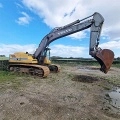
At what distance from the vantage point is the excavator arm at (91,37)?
14953mm

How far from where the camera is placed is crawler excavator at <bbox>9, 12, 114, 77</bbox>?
15078 mm

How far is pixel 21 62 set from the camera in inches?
765

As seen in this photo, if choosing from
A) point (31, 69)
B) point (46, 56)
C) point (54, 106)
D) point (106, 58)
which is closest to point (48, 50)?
point (46, 56)

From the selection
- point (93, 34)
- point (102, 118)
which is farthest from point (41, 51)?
point (102, 118)

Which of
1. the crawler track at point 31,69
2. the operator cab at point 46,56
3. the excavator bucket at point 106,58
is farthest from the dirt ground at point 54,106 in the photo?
the operator cab at point 46,56

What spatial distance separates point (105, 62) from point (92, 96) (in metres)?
3.93

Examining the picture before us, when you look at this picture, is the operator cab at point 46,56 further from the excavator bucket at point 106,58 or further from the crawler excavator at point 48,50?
the excavator bucket at point 106,58

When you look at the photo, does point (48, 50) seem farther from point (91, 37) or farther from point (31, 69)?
point (91, 37)

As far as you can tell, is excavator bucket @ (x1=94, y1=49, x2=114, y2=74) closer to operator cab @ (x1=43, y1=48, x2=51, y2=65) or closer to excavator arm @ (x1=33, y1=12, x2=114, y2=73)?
excavator arm @ (x1=33, y1=12, x2=114, y2=73)

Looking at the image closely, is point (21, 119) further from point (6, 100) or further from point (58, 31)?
point (58, 31)

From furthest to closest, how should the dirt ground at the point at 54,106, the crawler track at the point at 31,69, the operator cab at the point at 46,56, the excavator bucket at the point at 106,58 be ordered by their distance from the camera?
1. the operator cab at the point at 46,56
2. the crawler track at the point at 31,69
3. the excavator bucket at the point at 106,58
4. the dirt ground at the point at 54,106

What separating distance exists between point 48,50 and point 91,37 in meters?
5.84

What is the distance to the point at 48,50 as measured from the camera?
21.1m

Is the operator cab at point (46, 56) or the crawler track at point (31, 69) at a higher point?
the operator cab at point (46, 56)
